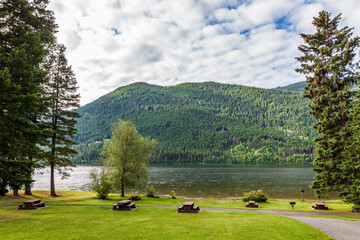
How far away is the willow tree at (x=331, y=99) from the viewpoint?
22.9m

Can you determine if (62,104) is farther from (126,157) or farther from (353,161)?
(353,161)

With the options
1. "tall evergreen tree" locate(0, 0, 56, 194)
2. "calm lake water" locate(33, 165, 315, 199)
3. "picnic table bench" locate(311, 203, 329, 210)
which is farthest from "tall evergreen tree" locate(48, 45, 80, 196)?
"picnic table bench" locate(311, 203, 329, 210)

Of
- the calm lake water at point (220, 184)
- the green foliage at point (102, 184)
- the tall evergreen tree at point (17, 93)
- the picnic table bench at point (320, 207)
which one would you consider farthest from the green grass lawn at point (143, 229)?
the calm lake water at point (220, 184)

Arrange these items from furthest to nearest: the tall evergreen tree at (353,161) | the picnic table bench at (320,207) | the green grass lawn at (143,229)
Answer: the picnic table bench at (320,207) → the tall evergreen tree at (353,161) → the green grass lawn at (143,229)

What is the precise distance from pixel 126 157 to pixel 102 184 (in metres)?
5.93

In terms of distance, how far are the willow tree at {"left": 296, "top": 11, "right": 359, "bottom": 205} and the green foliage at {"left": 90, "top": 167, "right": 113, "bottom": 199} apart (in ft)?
93.3

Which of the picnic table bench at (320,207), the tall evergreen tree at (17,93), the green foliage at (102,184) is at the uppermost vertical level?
the tall evergreen tree at (17,93)

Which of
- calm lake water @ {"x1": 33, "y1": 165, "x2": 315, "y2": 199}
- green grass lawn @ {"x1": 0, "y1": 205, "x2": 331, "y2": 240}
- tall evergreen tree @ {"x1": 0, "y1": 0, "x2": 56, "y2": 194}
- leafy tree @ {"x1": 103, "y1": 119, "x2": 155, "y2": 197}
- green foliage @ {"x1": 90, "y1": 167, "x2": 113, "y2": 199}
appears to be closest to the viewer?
green grass lawn @ {"x1": 0, "y1": 205, "x2": 331, "y2": 240}

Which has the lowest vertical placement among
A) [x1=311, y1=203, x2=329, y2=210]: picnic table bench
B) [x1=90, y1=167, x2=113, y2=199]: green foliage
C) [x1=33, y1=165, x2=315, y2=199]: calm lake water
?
[x1=33, y1=165, x2=315, y2=199]: calm lake water

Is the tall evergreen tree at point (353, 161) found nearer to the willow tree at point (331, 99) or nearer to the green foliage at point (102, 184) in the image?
the willow tree at point (331, 99)

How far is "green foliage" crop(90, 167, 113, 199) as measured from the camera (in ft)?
106

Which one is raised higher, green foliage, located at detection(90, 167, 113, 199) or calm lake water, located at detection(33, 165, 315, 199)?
green foliage, located at detection(90, 167, 113, 199)

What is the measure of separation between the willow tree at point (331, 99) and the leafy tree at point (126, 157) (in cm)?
2590

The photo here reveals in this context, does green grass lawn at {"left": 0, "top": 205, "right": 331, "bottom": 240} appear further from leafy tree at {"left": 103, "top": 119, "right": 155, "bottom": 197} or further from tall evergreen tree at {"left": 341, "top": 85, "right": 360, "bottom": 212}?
leafy tree at {"left": 103, "top": 119, "right": 155, "bottom": 197}
